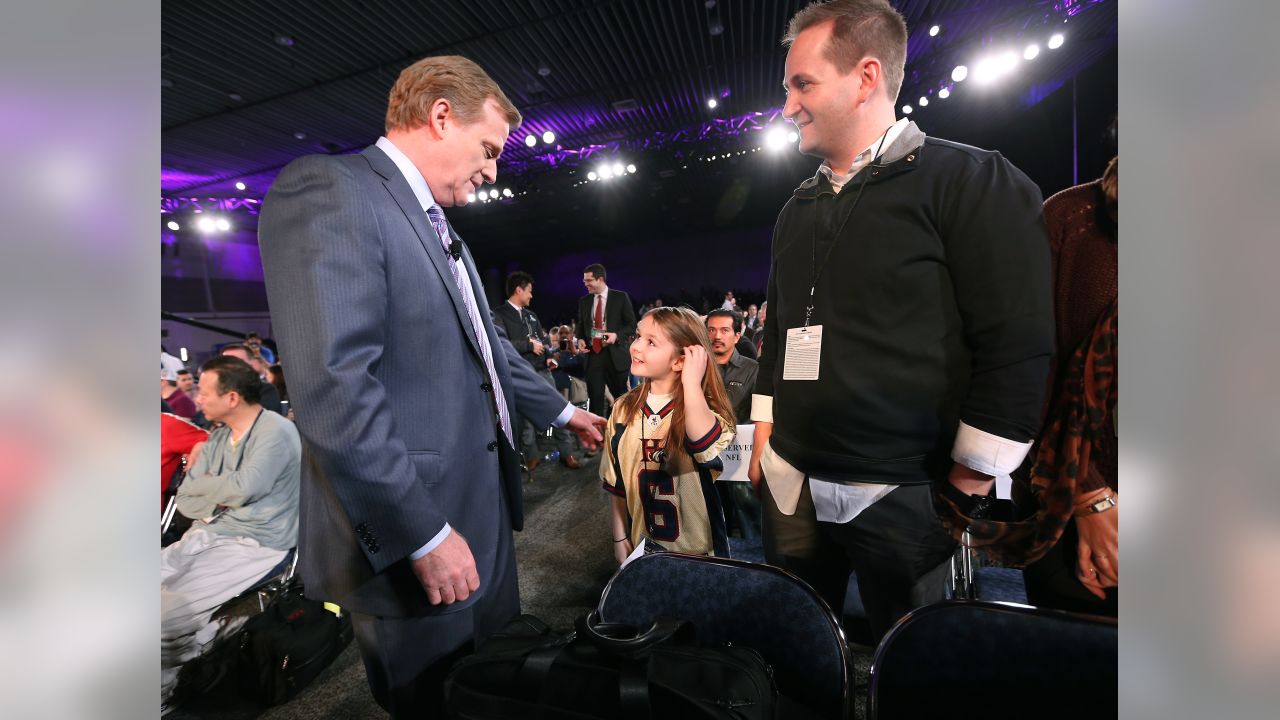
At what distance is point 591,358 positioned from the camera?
17.5 feet

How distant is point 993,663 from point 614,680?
22.8 inches

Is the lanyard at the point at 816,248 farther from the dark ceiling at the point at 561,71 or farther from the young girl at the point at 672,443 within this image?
the dark ceiling at the point at 561,71

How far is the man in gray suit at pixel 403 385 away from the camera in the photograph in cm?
88

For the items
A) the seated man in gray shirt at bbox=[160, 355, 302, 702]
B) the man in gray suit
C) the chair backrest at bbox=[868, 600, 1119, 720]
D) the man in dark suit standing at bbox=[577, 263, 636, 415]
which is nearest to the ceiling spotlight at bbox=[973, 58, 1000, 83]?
the man in dark suit standing at bbox=[577, 263, 636, 415]

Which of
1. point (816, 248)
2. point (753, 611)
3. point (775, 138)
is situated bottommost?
point (753, 611)

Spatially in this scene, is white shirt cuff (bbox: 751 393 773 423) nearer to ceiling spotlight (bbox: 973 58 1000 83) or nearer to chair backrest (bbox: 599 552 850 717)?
chair backrest (bbox: 599 552 850 717)

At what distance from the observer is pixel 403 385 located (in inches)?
39.8

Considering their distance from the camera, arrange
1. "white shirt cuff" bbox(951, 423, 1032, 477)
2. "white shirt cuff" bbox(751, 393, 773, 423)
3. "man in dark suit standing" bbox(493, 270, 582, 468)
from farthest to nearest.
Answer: "man in dark suit standing" bbox(493, 270, 582, 468), "white shirt cuff" bbox(751, 393, 773, 423), "white shirt cuff" bbox(951, 423, 1032, 477)

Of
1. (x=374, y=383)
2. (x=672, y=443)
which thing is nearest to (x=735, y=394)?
(x=672, y=443)

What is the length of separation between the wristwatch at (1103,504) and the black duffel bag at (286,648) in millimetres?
2201

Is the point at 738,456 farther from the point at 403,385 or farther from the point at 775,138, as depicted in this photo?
the point at 775,138

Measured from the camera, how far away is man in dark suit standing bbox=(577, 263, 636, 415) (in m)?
5.14

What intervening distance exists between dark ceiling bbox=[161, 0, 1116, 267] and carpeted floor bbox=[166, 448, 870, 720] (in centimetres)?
322

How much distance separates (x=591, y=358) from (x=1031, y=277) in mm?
4621
